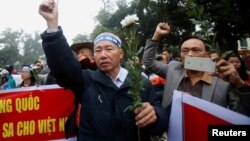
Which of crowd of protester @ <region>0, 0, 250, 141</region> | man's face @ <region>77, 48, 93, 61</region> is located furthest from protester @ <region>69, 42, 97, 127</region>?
crowd of protester @ <region>0, 0, 250, 141</region>

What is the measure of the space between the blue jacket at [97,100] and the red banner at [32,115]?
135cm

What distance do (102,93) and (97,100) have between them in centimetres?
6

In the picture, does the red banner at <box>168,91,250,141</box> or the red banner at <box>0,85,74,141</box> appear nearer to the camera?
the red banner at <box>168,91,250,141</box>

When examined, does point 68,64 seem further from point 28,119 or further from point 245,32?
point 245,32

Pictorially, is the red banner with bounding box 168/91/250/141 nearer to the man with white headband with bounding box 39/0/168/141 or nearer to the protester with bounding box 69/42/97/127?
the man with white headband with bounding box 39/0/168/141

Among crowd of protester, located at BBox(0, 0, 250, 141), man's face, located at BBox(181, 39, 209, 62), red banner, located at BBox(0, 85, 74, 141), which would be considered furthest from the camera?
red banner, located at BBox(0, 85, 74, 141)

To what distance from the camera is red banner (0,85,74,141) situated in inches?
165

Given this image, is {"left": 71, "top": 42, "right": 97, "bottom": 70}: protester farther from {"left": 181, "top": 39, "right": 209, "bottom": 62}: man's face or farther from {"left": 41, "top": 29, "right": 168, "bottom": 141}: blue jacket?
{"left": 41, "top": 29, "right": 168, "bottom": 141}: blue jacket

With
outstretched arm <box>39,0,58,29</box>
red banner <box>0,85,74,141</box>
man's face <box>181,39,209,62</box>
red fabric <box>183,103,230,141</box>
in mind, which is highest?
outstretched arm <box>39,0,58,29</box>

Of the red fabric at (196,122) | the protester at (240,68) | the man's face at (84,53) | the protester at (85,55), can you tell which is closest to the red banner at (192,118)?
the red fabric at (196,122)

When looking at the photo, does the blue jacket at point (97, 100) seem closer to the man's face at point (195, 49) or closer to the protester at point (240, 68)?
the man's face at point (195, 49)

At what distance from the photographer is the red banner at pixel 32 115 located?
13.8ft

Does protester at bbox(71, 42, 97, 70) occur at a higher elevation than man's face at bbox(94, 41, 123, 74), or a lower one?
lower

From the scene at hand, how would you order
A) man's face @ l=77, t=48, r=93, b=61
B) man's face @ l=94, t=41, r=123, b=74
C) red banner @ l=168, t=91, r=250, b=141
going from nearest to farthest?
red banner @ l=168, t=91, r=250, b=141 → man's face @ l=94, t=41, r=123, b=74 → man's face @ l=77, t=48, r=93, b=61
